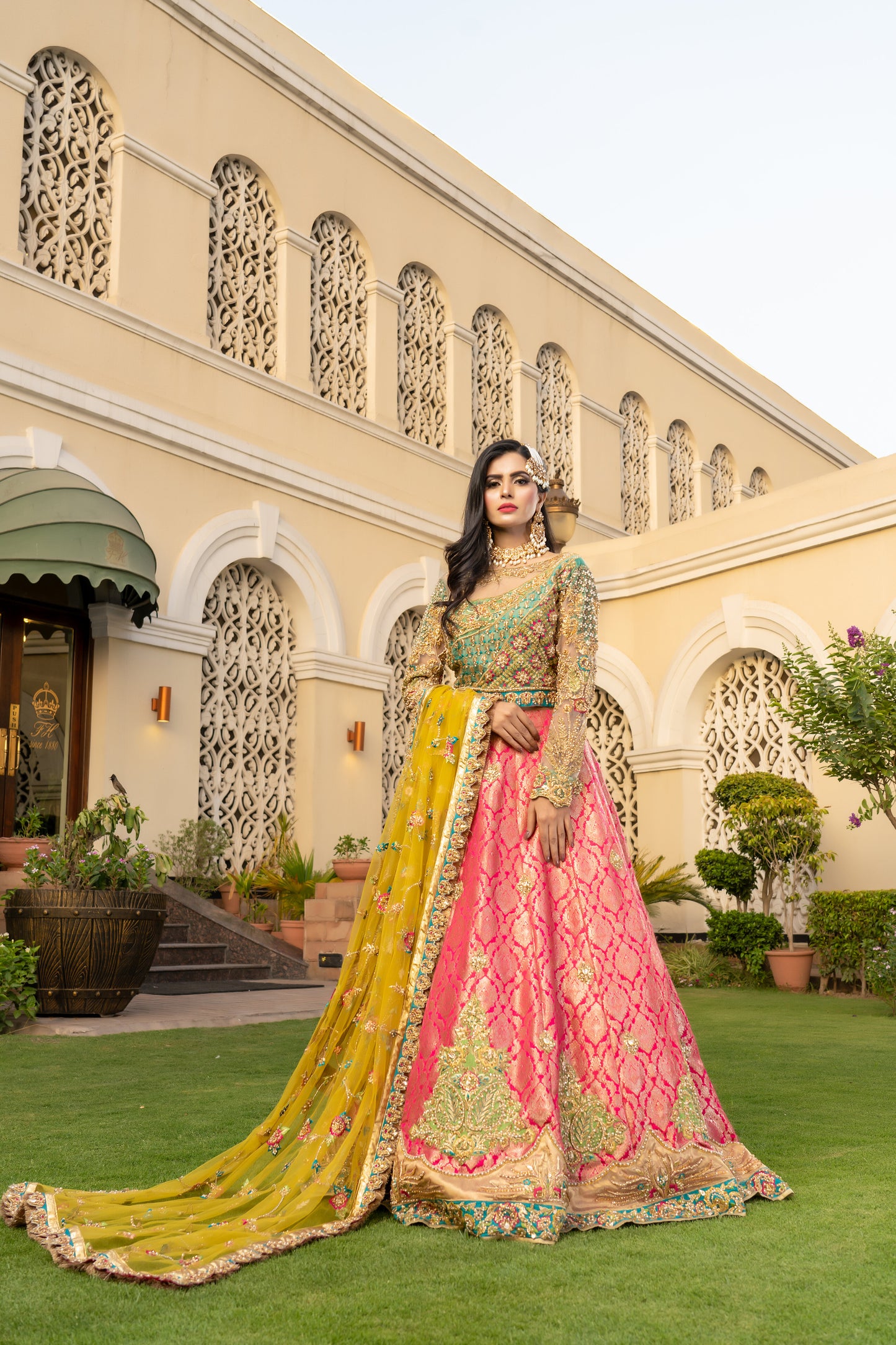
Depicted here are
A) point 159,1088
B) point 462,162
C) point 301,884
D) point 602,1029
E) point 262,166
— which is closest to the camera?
point 602,1029

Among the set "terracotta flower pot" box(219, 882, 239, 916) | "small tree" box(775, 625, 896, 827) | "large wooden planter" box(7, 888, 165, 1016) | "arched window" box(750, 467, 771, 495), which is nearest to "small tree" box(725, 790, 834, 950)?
"small tree" box(775, 625, 896, 827)

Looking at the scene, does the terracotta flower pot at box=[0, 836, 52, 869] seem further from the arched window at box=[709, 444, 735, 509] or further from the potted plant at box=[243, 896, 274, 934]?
the arched window at box=[709, 444, 735, 509]

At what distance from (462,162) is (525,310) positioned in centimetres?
176

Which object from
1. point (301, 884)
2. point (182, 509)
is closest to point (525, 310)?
point (182, 509)

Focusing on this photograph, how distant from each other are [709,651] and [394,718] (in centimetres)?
318

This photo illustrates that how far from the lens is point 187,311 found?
1045cm

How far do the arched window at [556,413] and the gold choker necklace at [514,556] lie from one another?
11.2 metres

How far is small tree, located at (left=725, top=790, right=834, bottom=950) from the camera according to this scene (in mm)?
9727

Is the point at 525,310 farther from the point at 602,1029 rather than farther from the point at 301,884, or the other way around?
the point at 602,1029

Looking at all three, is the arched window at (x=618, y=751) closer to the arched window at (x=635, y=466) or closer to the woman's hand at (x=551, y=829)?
the arched window at (x=635, y=466)

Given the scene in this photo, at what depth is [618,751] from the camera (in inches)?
507

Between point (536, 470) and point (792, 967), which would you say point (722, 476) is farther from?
point (536, 470)

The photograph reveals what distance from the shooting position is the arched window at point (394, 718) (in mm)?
12133

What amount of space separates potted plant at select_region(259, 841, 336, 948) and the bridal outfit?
707cm
